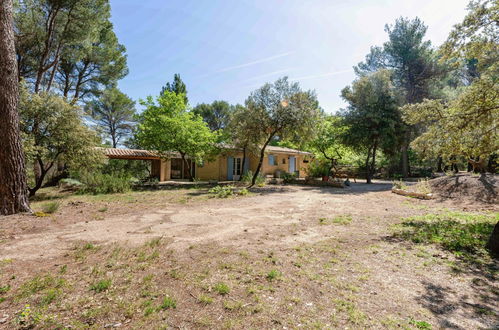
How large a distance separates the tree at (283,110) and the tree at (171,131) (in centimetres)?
385

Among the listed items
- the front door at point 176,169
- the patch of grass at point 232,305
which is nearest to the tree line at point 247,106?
the front door at point 176,169

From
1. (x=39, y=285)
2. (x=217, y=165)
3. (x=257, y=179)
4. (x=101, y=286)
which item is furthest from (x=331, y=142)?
(x=39, y=285)

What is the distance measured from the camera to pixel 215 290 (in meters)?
2.70

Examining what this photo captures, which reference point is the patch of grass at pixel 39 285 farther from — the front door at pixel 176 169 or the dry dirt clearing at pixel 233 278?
the front door at pixel 176 169

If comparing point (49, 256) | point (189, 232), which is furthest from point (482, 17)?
point (49, 256)

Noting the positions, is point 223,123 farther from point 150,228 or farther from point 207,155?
point 150,228

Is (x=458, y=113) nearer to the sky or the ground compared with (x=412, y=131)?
nearer to the ground

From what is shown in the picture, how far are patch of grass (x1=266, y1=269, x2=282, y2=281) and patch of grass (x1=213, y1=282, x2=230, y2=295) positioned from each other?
0.59 meters

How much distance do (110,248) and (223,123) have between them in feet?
108

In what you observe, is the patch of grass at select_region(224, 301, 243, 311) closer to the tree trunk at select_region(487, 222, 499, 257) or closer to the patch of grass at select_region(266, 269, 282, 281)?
the patch of grass at select_region(266, 269, 282, 281)

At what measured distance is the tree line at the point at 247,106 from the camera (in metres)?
5.40

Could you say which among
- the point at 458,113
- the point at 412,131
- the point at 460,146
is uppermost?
the point at 412,131

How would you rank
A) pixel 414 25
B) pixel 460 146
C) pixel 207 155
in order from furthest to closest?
pixel 414 25
pixel 207 155
pixel 460 146

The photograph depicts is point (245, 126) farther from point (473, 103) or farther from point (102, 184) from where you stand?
point (473, 103)
